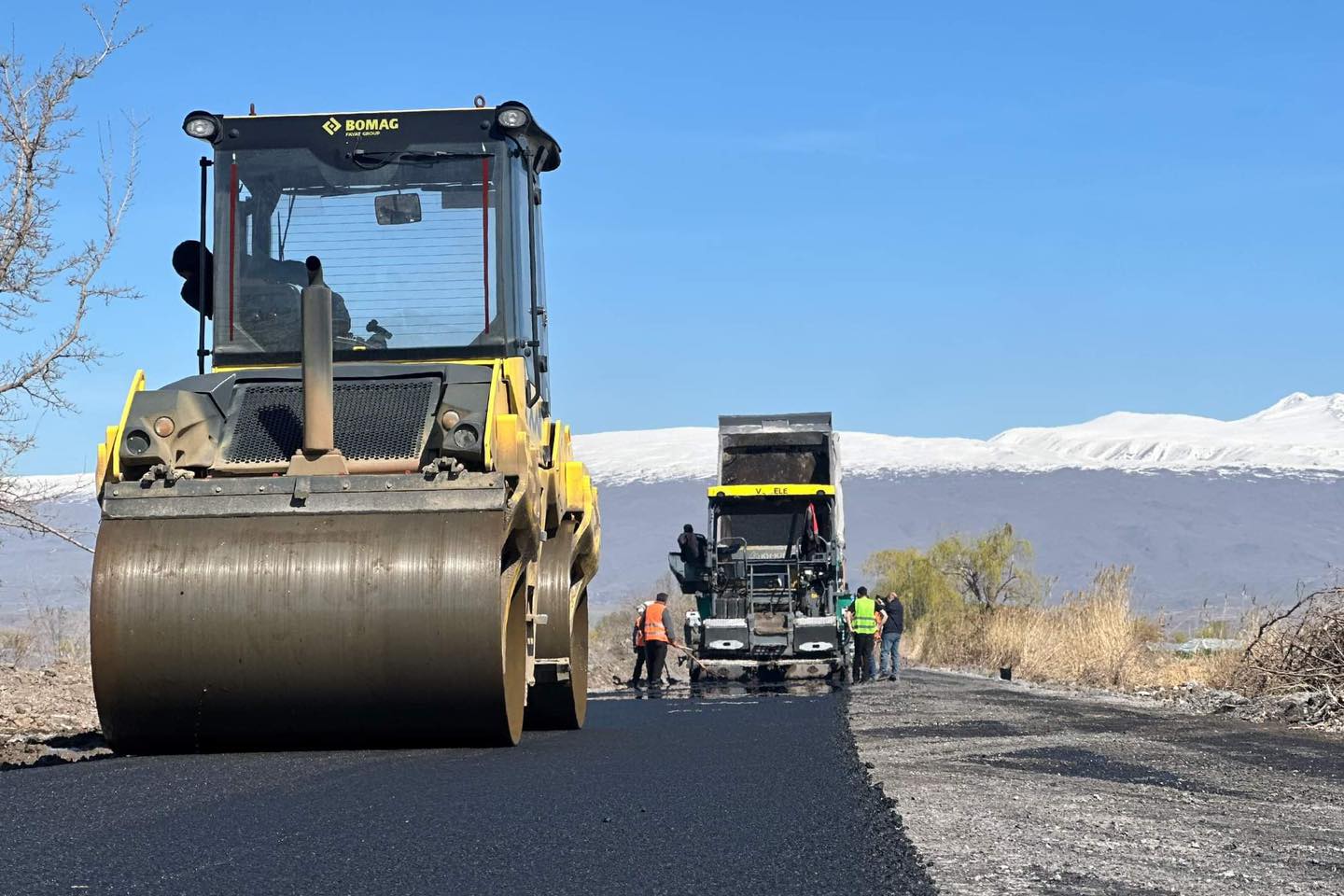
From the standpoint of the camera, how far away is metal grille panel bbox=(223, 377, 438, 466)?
8.66 m

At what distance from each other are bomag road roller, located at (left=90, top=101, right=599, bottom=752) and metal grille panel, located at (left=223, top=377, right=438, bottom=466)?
0.04 feet

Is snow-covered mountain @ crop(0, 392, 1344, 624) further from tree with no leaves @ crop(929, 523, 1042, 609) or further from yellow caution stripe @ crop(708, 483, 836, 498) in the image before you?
yellow caution stripe @ crop(708, 483, 836, 498)

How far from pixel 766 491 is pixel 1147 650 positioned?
5.34m

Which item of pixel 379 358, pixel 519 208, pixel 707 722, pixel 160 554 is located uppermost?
pixel 519 208

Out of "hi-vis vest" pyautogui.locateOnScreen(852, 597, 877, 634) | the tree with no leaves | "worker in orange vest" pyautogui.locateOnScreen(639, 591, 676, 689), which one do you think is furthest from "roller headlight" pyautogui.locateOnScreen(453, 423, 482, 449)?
the tree with no leaves

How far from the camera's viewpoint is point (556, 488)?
10094 mm

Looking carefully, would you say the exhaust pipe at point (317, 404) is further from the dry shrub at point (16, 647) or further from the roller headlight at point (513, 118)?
the dry shrub at point (16, 647)

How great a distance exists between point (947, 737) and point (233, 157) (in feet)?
18.0

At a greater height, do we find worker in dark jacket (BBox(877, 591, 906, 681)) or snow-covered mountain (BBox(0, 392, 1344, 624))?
snow-covered mountain (BBox(0, 392, 1344, 624))

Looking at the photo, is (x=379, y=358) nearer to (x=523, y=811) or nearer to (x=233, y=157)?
(x=233, y=157)

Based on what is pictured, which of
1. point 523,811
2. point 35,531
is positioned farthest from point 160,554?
point 35,531

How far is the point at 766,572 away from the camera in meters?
23.8

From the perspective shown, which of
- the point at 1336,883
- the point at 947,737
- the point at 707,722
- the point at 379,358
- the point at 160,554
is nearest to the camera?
the point at 1336,883

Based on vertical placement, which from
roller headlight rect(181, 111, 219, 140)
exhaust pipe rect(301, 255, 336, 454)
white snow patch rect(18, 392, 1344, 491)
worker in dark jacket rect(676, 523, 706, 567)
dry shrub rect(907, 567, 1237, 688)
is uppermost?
white snow patch rect(18, 392, 1344, 491)
